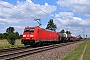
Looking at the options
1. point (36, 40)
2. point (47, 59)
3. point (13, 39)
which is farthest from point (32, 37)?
point (47, 59)

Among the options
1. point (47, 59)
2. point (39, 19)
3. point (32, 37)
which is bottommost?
point (47, 59)

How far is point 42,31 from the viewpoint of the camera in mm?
38469

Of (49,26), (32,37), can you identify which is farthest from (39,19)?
(49,26)

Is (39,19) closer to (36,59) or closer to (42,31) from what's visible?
(42,31)

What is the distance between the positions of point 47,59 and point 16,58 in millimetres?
2674

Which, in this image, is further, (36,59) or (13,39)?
(13,39)

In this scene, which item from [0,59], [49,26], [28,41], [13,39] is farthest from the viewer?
[49,26]

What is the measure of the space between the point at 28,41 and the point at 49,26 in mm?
112805

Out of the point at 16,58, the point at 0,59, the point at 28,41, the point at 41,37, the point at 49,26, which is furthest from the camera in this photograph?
the point at 49,26

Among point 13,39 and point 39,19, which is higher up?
point 39,19

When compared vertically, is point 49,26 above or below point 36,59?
above

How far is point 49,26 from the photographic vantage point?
482 feet

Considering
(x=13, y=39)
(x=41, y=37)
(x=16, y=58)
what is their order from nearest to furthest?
(x=16, y=58) → (x=41, y=37) → (x=13, y=39)

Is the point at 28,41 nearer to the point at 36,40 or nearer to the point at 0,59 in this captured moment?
the point at 36,40
